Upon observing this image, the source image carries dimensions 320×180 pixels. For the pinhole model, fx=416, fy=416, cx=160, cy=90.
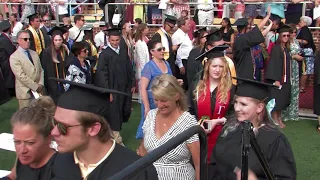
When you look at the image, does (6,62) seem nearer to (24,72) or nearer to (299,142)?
(24,72)

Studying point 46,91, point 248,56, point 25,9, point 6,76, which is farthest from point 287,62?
point 25,9

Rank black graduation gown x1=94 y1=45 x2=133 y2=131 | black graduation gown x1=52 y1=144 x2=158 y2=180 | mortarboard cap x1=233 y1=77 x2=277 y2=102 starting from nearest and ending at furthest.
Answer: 1. black graduation gown x1=52 y1=144 x2=158 y2=180
2. mortarboard cap x1=233 y1=77 x2=277 y2=102
3. black graduation gown x1=94 y1=45 x2=133 y2=131

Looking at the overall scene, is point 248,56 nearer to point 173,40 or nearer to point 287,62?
point 287,62

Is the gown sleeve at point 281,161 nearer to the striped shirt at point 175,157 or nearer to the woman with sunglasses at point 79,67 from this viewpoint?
the striped shirt at point 175,157

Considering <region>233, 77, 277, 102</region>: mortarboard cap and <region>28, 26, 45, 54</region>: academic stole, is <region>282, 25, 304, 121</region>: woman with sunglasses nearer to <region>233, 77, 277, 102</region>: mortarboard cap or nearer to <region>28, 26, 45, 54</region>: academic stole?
<region>233, 77, 277, 102</region>: mortarboard cap

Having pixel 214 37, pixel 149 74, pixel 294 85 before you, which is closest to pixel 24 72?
pixel 149 74

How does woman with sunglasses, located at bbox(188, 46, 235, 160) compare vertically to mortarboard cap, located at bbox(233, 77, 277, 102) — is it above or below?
below

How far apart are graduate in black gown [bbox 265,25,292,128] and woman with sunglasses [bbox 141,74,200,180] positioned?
14.9ft

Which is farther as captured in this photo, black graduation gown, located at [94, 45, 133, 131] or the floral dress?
the floral dress

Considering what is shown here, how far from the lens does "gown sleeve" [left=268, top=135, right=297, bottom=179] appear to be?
9.43 ft

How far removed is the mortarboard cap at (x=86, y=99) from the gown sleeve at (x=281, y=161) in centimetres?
125

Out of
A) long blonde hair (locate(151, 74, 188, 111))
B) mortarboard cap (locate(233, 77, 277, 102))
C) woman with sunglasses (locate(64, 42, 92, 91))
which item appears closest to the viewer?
mortarboard cap (locate(233, 77, 277, 102))

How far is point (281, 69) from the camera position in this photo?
8.02m

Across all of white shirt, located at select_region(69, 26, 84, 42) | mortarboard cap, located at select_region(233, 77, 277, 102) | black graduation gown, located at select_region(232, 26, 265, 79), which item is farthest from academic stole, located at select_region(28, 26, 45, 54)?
mortarboard cap, located at select_region(233, 77, 277, 102)
